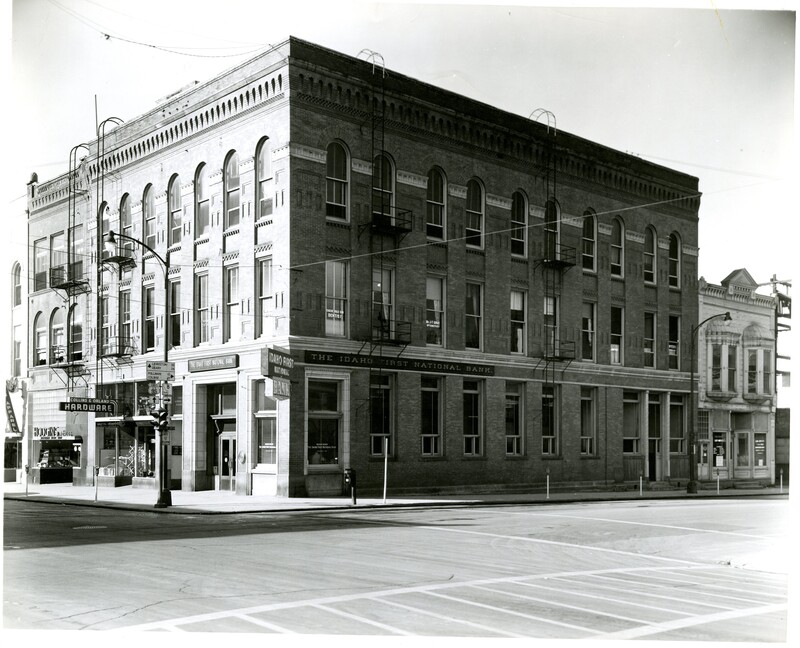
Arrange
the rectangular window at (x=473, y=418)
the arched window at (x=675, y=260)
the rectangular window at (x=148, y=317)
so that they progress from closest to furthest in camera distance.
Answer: the rectangular window at (x=473, y=418)
the rectangular window at (x=148, y=317)
the arched window at (x=675, y=260)

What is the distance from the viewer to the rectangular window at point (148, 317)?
38094mm

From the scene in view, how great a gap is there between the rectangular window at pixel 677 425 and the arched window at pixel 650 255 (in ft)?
20.6

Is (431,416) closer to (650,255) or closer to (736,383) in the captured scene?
(650,255)

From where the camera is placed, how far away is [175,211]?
37.2 meters

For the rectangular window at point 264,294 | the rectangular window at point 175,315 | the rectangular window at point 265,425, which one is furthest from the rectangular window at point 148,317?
the rectangular window at point 265,425

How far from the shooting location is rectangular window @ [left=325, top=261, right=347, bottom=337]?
3259 cm

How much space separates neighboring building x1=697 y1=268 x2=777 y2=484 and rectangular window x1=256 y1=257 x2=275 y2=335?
83.9 ft

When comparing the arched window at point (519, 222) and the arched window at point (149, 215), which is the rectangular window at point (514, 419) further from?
the arched window at point (149, 215)

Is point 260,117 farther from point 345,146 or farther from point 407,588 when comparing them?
point 407,588

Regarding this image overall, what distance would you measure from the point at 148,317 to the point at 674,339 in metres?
26.2

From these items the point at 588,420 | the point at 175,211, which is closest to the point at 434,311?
the point at 588,420

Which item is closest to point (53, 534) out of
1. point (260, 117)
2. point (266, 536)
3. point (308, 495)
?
point (266, 536)

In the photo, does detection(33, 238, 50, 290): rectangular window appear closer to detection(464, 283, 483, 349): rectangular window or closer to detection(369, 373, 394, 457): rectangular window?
detection(369, 373, 394, 457): rectangular window

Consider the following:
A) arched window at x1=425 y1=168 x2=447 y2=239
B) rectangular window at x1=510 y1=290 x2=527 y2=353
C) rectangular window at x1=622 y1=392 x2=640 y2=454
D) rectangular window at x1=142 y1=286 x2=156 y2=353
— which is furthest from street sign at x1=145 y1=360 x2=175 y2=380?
rectangular window at x1=622 y1=392 x2=640 y2=454
